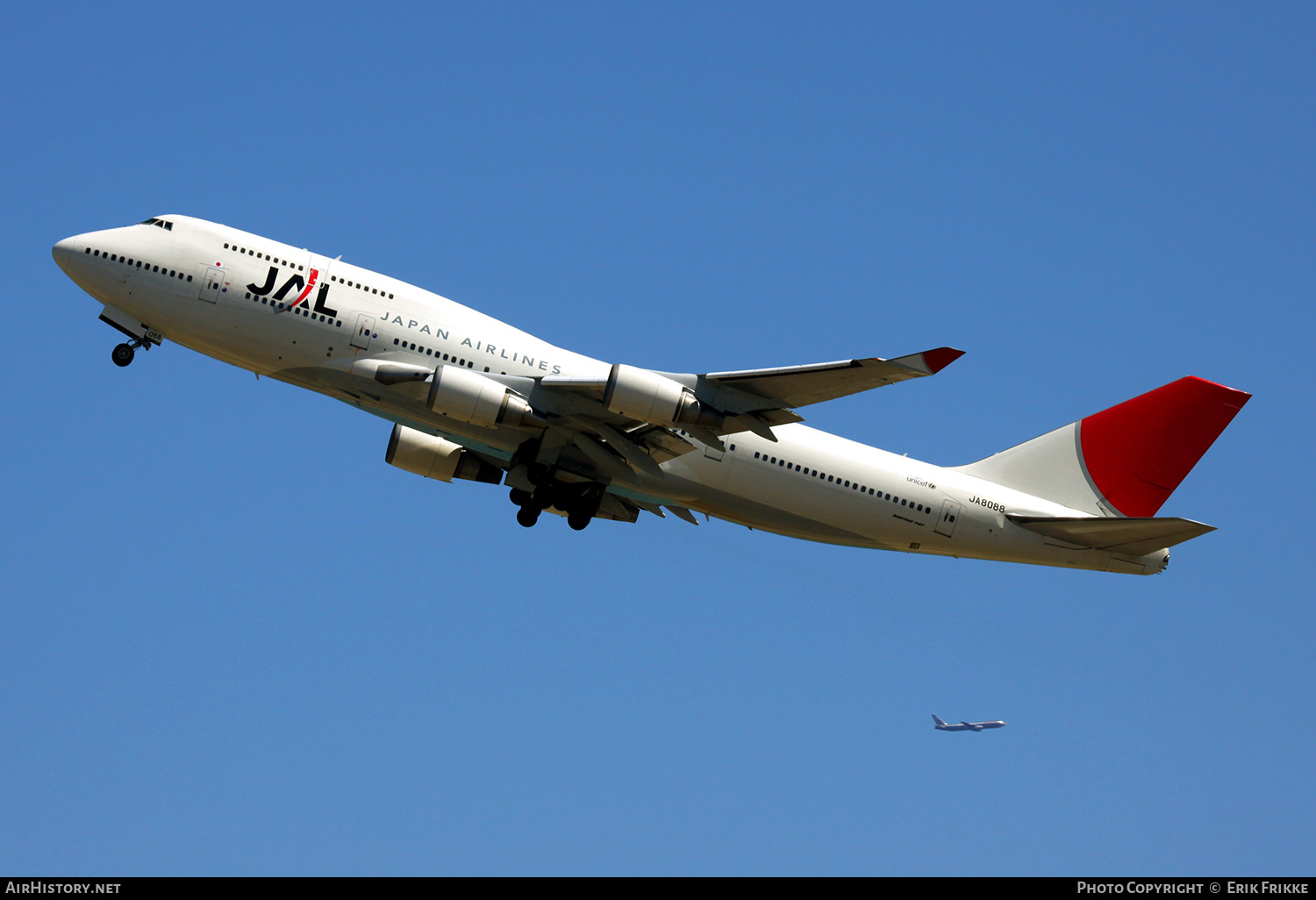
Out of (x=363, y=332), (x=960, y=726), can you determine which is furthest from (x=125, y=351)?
(x=960, y=726)

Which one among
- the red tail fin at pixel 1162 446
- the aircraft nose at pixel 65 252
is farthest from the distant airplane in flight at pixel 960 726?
the aircraft nose at pixel 65 252

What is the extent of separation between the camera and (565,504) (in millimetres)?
29969

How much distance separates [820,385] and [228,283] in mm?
13527

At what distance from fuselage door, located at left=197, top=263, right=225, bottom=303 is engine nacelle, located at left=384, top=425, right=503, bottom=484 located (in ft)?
21.1

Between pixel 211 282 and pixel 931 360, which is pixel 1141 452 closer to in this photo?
pixel 931 360

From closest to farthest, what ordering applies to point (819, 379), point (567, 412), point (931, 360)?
1. point (931, 360)
2. point (819, 379)
3. point (567, 412)

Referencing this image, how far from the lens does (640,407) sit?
84.7ft

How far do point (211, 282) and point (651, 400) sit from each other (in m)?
10.4

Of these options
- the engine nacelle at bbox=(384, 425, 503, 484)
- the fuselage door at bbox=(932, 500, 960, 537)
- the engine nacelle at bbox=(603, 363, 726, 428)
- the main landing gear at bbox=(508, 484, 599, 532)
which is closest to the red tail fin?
the fuselage door at bbox=(932, 500, 960, 537)

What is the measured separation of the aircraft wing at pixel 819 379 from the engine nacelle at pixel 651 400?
0.58 m

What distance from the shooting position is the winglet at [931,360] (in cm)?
2252

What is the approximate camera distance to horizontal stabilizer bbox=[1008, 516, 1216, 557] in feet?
93.0
